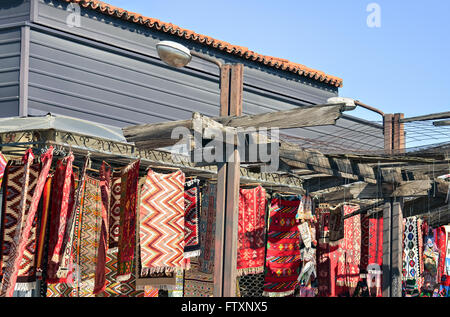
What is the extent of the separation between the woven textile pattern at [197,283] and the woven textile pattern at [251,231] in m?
0.69

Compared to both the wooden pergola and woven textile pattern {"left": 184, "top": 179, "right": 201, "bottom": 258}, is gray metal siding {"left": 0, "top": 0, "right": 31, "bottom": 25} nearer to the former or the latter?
the wooden pergola

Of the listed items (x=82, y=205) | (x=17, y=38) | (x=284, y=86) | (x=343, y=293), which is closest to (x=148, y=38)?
(x=17, y=38)

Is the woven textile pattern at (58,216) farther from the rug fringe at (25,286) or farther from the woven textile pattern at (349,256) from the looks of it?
the woven textile pattern at (349,256)

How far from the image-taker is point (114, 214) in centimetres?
819

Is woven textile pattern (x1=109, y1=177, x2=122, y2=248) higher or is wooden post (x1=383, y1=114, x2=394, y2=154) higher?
wooden post (x1=383, y1=114, x2=394, y2=154)

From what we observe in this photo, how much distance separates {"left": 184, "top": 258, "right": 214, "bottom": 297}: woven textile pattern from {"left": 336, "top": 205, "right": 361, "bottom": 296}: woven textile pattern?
7.06 ft

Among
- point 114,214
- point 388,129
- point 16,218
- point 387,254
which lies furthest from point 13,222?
point 388,129

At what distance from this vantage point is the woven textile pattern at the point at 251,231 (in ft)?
29.2

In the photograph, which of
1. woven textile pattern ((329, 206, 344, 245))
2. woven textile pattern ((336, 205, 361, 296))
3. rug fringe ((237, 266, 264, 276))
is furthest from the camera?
woven textile pattern ((336, 205, 361, 296))

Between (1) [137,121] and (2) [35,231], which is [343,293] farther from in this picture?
(2) [35,231]

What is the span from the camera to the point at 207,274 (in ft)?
30.6

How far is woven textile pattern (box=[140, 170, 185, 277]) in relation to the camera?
770 centimetres

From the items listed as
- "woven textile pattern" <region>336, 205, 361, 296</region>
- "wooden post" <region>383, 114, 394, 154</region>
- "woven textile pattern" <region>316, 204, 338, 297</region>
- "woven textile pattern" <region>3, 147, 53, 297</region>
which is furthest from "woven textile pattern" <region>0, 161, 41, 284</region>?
"wooden post" <region>383, 114, 394, 154</region>

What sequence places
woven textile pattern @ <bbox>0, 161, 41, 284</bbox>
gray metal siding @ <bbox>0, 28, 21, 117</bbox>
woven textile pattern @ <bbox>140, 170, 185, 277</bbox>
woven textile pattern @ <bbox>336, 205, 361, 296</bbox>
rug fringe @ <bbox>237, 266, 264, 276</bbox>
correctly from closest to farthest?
1. woven textile pattern @ <bbox>0, 161, 41, 284</bbox>
2. woven textile pattern @ <bbox>140, 170, 185, 277</bbox>
3. rug fringe @ <bbox>237, 266, 264, 276</bbox>
4. gray metal siding @ <bbox>0, 28, 21, 117</bbox>
5. woven textile pattern @ <bbox>336, 205, 361, 296</bbox>
